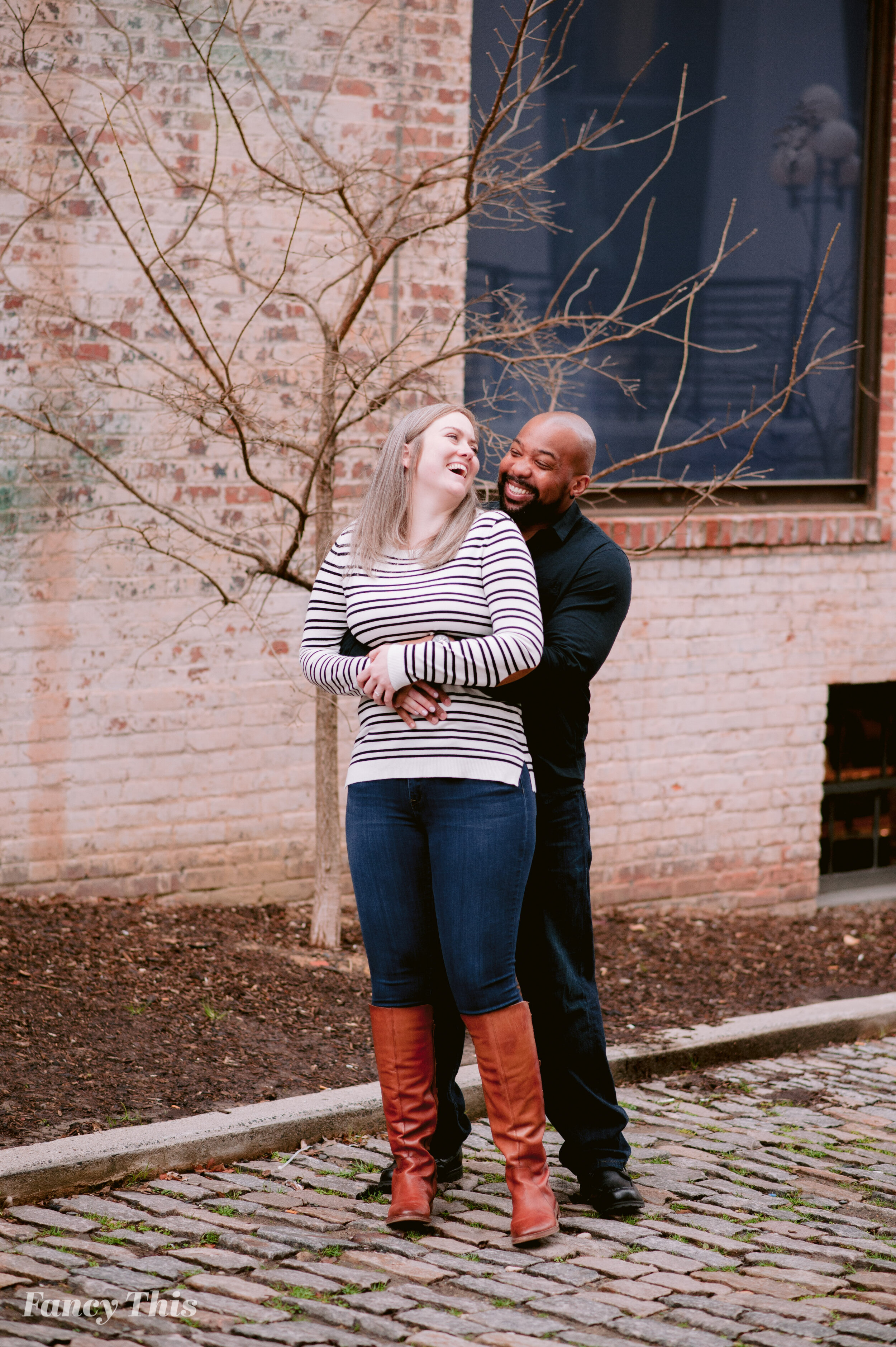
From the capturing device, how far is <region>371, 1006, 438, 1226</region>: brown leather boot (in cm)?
356

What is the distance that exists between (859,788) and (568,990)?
4762 millimetres

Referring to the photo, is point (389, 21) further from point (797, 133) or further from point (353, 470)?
A: point (797, 133)

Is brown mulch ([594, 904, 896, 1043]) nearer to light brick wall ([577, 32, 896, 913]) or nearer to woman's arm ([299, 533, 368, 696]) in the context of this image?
light brick wall ([577, 32, 896, 913])

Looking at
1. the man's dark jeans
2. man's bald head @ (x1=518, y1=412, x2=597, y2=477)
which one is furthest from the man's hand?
man's bald head @ (x1=518, y1=412, x2=597, y2=477)

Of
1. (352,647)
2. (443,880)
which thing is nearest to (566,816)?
(443,880)

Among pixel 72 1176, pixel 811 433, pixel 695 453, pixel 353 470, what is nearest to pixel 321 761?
pixel 353 470

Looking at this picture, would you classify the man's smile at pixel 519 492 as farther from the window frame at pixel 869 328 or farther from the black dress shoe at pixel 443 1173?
the window frame at pixel 869 328

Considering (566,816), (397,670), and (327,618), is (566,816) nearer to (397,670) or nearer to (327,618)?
(397,670)

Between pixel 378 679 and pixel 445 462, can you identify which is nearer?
pixel 378 679

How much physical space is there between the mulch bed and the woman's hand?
1.45 meters

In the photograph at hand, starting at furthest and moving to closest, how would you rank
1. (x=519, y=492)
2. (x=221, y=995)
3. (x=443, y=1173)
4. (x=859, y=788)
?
1. (x=859, y=788)
2. (x=221, y=995)
3. (x=443, y=1173)
4. (x=519, y=492)

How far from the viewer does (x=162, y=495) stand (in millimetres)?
5973

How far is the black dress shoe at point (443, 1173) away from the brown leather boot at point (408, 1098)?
18 cm

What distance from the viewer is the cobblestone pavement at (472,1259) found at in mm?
3096
